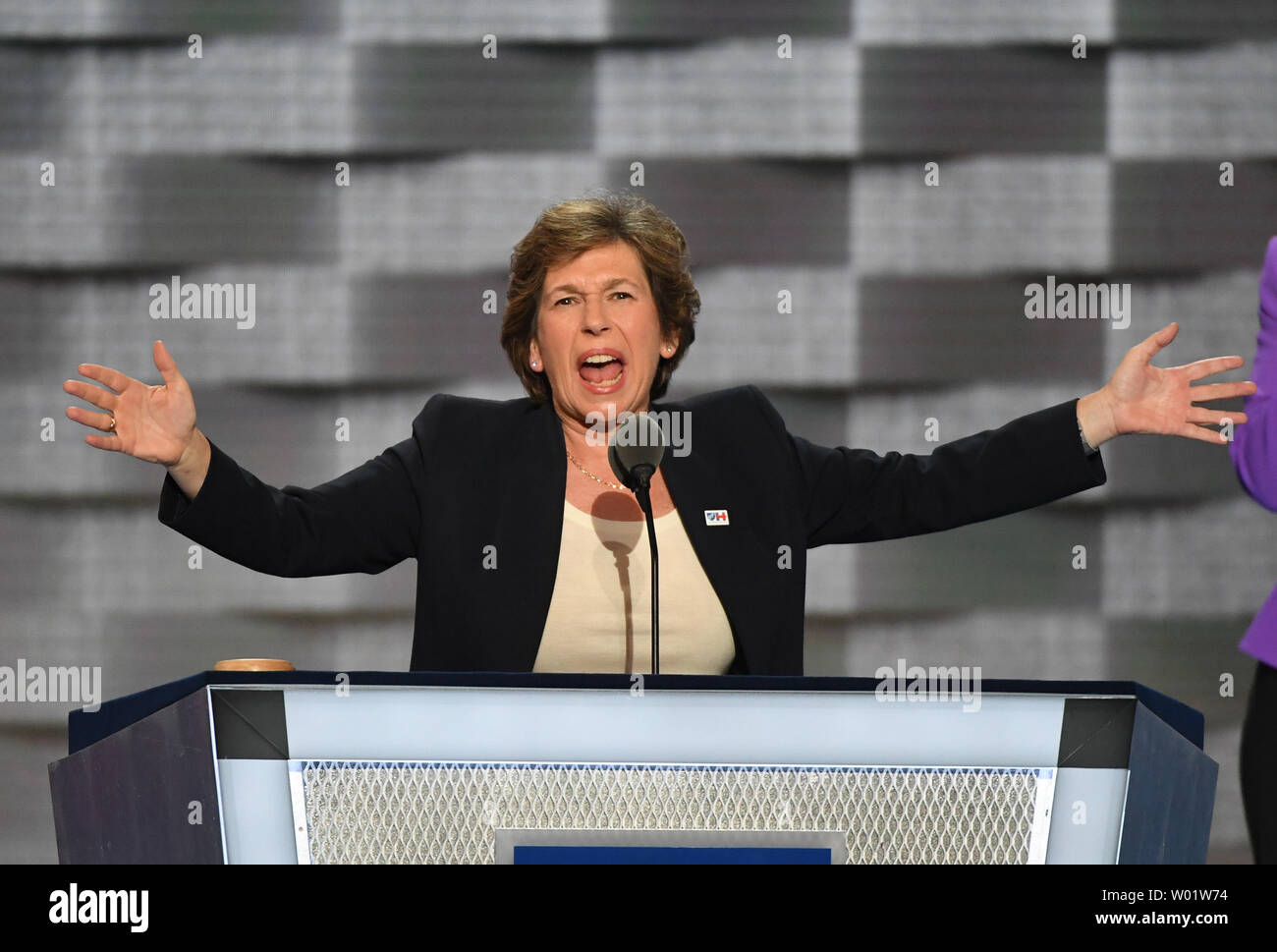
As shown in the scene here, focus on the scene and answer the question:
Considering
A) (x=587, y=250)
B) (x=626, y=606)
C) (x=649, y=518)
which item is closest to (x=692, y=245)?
(x=587, y=250)

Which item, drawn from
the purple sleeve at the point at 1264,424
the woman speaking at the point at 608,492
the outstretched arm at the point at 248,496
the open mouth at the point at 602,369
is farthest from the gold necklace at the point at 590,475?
the purple sleeve at the point at 1264,424

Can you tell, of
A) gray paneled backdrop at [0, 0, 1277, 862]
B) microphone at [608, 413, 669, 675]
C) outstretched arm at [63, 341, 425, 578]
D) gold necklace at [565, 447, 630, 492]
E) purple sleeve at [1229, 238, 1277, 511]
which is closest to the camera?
microphone at [608, 413, 669, 675]

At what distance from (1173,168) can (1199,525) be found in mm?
749

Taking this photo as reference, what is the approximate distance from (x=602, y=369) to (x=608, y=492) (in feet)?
0.67

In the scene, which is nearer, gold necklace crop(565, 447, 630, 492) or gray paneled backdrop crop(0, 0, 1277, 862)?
gold necklace crop(565, 447, 630, 492)

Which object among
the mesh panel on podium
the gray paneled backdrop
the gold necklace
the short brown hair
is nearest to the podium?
the mesh panel on podium

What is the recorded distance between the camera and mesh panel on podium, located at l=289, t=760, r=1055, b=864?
4.03 ft

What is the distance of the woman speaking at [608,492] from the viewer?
2027 millimetres

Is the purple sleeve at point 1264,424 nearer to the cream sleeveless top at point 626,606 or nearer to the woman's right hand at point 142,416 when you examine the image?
the cream sleeveless top at point 626,606

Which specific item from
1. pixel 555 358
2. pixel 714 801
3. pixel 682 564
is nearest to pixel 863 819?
pixel 714 801

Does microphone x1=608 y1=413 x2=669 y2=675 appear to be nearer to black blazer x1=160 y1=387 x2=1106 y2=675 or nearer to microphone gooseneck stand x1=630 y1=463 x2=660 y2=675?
microphone gooseneck stand x1=630 y1=463 x2=660 y2=675

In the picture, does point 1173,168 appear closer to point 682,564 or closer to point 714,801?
point 682,564

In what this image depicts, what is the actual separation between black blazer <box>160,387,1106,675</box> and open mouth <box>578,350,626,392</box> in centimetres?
9

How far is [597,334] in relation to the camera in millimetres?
2328
